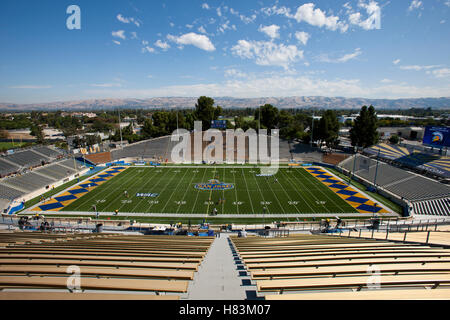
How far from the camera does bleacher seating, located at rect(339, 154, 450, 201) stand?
23.9m

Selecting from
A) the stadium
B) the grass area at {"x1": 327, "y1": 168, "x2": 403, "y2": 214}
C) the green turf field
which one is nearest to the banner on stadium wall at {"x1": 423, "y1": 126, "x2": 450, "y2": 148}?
the stadium

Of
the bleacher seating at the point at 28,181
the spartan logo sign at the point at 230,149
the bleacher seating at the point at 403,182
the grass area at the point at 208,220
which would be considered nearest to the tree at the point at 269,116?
the spartan logo sign at the point at 230,149

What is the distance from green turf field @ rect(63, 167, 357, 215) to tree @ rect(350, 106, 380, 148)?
55.9ft

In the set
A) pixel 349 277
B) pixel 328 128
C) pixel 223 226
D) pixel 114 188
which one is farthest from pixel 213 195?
pixel 328 128

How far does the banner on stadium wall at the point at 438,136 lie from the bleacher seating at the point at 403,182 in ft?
22.5

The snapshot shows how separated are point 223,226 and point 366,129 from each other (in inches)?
1471

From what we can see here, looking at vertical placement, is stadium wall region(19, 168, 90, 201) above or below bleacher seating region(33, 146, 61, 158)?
below

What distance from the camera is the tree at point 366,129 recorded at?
4081 centimetres

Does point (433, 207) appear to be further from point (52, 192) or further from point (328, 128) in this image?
point (52, 192)

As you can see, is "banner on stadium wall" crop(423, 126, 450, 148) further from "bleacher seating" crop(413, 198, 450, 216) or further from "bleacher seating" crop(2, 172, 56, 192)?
"bleacher seating" crop(2, 172, 56, 192)

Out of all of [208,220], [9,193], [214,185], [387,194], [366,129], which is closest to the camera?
[208,220]

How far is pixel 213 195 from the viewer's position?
85.0 feet

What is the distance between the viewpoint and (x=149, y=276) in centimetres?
382
